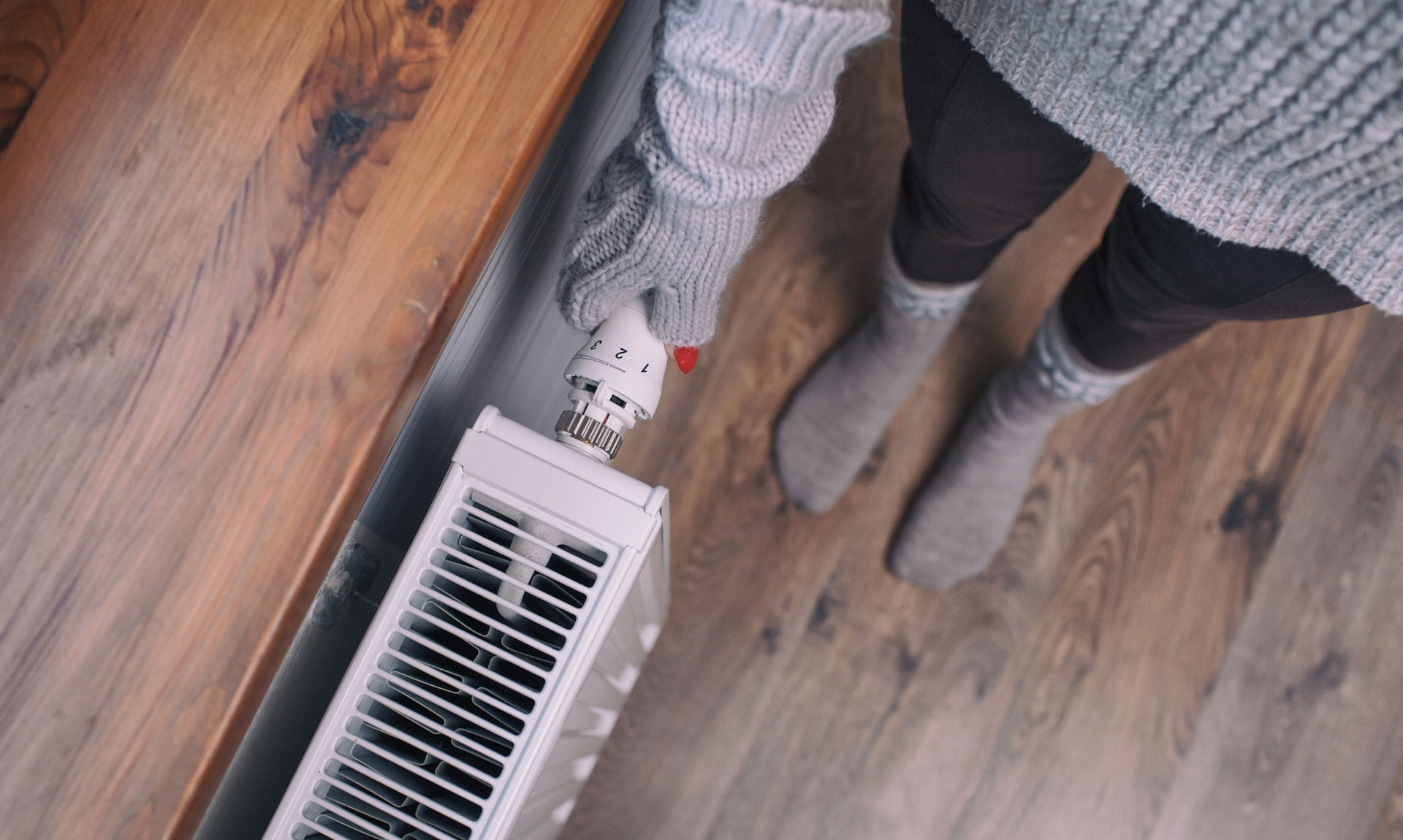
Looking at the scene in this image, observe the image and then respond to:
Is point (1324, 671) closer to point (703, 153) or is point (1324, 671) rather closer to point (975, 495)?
point (975, 495)

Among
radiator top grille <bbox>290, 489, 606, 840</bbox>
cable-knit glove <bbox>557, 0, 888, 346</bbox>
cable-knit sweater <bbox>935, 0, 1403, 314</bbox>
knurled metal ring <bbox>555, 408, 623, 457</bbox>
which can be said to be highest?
cable-knit sweater <bbox>935, 0, 1403, 314</bbox>

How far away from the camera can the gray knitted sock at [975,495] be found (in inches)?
35.6

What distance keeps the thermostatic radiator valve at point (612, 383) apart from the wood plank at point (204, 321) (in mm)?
91

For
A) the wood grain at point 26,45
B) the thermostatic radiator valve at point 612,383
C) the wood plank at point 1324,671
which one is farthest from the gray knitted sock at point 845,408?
the wood grain at point 26,45

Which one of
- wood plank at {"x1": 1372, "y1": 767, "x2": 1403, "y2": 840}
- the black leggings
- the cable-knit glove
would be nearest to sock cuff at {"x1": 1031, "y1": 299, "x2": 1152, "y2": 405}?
the black leggings

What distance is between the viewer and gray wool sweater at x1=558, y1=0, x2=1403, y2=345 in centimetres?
33

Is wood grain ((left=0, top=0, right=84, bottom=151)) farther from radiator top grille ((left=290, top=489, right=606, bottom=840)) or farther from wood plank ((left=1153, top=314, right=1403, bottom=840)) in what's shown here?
wood plank ((left=1153, top=314, right=1403, bottom=840))

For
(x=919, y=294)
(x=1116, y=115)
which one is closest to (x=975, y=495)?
(x=919, y=294)

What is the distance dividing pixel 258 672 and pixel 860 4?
1.47 feet

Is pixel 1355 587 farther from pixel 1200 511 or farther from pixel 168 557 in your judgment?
pixel 168 557

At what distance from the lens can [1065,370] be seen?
770 mm

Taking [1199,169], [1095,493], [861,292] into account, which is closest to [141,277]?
[1199,169]

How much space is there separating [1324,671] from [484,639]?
1.07 meters

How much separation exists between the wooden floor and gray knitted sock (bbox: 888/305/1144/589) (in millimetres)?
38
